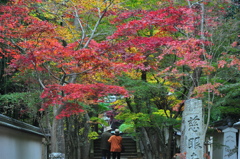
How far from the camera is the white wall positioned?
40.0 feet

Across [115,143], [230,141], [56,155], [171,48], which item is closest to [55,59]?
[56,155]

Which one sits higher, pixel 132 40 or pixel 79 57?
pixel 132 40

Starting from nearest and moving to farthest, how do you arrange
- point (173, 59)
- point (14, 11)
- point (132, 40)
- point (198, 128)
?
point (198, 128) → point (14, 11) → point (132, 40) → point (173, 59)

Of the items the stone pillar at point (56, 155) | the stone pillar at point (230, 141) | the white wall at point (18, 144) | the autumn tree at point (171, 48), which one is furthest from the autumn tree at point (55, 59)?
the stone pillar at point (230, 141)

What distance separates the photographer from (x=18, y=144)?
14508 mm

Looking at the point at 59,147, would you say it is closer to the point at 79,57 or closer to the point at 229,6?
the point at 79,57

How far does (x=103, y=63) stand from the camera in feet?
38.4

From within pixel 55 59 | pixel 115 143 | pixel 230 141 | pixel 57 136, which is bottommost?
pixel 115 143

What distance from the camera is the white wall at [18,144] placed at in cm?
1220

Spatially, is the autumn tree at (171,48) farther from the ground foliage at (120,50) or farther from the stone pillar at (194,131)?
the stone pillar at (194,131)

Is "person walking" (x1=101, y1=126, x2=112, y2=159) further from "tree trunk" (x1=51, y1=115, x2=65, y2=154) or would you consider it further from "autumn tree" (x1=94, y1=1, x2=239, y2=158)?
"tree trunk" (x1=51, y1=115, x2=65, y2=154)

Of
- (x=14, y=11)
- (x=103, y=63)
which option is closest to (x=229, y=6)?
(x=103, y=63)

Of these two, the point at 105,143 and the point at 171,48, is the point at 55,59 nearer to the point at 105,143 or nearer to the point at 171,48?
the point at 171,48

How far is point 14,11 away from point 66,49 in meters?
2.28
